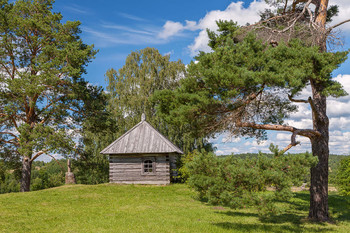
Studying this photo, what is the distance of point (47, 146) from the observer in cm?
1775

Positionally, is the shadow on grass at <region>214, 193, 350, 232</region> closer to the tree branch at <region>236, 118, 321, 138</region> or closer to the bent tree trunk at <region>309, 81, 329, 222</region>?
the bent tree trunk at <region>309, 81, 329, 222</region>

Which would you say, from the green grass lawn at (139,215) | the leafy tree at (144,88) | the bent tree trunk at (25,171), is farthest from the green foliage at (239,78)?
the leafy tree at (144,88)

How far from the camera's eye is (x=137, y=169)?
2055cm

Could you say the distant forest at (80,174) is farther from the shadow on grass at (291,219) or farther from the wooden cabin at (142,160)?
the wooden cabin at (142,160)

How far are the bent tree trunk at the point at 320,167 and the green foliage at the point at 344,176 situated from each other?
19808 millimetres

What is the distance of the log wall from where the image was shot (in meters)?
20.2

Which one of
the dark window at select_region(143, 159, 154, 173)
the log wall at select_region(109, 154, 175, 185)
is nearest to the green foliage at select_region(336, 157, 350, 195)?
the log wall at select_region(109, 154, 175, 185)

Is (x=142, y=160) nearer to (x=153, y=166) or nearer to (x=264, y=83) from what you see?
(x=153, y=166)

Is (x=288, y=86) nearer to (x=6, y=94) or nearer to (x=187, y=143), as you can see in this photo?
(x=6, y=94)

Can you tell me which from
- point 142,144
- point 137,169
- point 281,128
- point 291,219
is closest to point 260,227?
point 291,219

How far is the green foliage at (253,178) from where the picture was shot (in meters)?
6.92

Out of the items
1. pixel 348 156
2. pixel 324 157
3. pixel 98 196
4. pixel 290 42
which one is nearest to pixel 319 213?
pixel 324 157

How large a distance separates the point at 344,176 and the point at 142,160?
20313 mm

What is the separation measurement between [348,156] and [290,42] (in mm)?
26092
